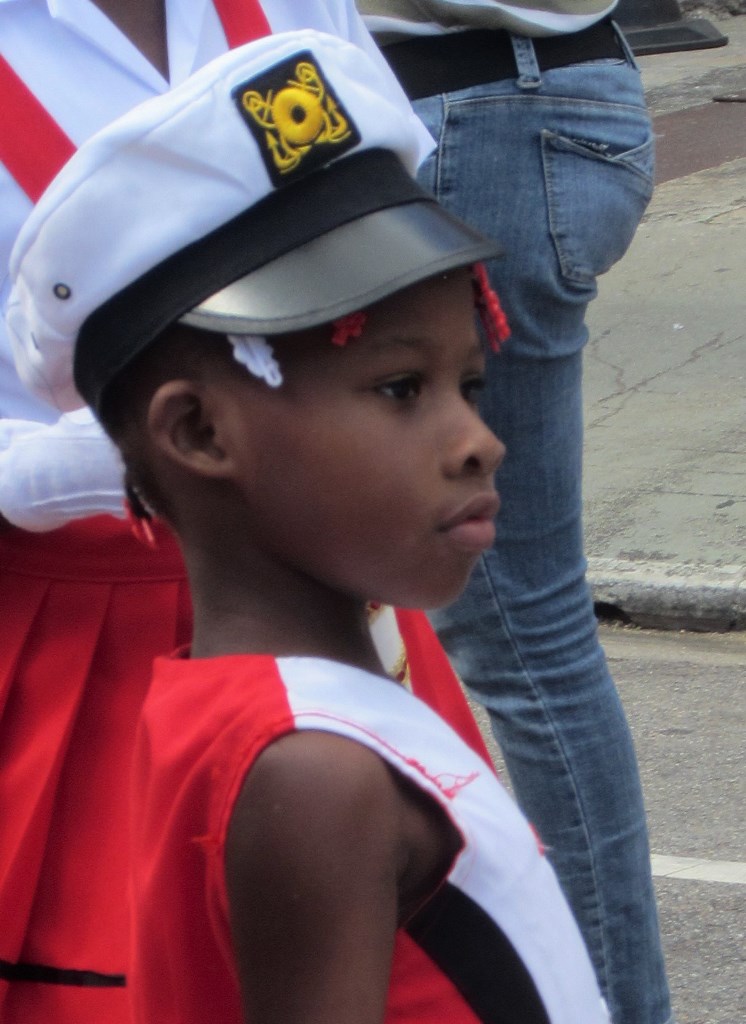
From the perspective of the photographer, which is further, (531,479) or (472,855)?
(531,479)

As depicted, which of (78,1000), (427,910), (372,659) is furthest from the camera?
(78,1000)

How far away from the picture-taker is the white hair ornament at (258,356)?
4.56 feet

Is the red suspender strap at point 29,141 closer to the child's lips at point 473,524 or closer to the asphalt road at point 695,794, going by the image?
the child's lips at point 473,524

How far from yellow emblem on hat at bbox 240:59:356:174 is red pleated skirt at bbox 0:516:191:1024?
0.46 metres

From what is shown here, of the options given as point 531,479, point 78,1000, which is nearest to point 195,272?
point 78,1000

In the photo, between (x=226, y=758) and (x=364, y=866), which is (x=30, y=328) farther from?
(x=364, y=866)

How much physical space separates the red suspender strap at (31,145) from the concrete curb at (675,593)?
3.14m

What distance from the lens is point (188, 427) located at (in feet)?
4.76

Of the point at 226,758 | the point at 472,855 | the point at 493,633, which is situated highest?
the point at 226,758

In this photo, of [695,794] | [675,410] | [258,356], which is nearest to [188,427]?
[258,356]

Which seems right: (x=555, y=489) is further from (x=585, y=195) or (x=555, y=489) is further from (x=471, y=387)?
(x=471, y=387)

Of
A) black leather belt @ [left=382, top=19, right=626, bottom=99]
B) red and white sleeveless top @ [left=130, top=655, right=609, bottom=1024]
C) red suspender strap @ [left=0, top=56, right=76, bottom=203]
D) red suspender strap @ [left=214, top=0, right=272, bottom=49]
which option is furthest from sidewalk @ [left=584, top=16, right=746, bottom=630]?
red and white sleeveless top @ [left=130, top=655, right=609, bottom=1024]

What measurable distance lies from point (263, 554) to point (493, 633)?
1.05 m

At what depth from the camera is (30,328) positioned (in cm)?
155
